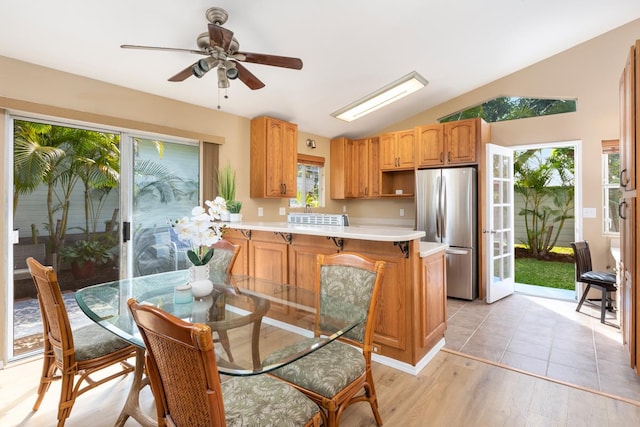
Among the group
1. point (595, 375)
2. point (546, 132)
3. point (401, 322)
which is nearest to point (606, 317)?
point (595, 375)

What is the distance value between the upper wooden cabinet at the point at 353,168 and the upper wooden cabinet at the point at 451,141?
0.98m

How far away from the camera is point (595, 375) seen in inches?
91.8

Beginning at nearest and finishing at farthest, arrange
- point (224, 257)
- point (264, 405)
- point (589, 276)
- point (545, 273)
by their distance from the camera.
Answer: point (264, 405), point (224, 257), point (589, 276), point (545, 273)

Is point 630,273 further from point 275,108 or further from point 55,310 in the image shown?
point 275,108

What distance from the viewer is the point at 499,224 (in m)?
4.27

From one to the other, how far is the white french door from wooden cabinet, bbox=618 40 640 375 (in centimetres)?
160

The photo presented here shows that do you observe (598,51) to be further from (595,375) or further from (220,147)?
(220,147)

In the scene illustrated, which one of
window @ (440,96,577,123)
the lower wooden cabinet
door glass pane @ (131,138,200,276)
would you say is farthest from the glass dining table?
window @ (440,96,577,123)

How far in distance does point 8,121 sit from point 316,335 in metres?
3.01

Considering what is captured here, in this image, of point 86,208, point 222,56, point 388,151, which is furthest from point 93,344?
point 388,151

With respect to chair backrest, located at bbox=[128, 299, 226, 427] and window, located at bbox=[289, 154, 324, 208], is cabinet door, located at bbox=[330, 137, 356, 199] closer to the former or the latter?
window, located at bbox=[289, 154, 324, 208]

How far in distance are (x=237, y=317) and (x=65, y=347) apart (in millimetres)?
974

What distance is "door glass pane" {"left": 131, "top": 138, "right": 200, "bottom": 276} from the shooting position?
133 inches

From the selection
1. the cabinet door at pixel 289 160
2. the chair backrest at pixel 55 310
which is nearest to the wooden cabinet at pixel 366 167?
the cabinet door at pixel 289 160
